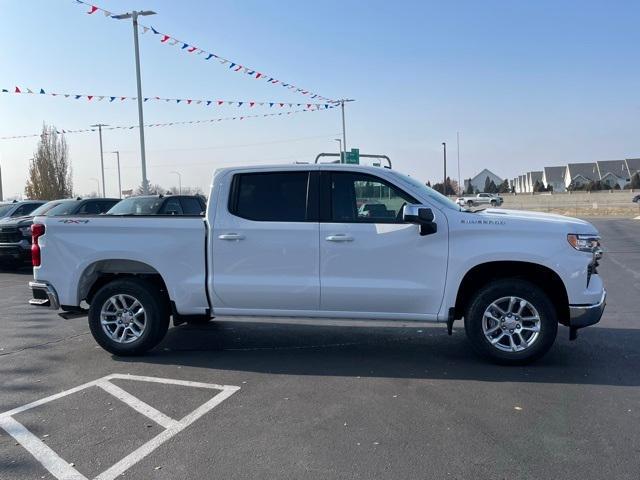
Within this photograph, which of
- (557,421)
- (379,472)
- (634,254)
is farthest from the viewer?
(634,254)

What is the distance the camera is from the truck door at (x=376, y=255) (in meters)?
5.71

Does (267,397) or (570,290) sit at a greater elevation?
(570,290)

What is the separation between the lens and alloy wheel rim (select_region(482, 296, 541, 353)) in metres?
5.64

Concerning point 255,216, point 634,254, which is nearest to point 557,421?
point 255,216

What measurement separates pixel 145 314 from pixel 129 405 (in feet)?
5.20

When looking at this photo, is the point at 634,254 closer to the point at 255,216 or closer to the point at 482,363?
the point at 482,363

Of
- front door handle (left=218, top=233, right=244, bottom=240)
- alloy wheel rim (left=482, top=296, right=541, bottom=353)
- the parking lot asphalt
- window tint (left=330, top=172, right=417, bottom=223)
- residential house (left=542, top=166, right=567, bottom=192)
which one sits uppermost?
residential house (left=542, top=166, right=567, bottom=192)

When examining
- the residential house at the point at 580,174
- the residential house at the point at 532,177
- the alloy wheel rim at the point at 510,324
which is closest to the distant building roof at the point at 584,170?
the residential house at the point at 580,174

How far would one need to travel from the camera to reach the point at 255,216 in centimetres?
605

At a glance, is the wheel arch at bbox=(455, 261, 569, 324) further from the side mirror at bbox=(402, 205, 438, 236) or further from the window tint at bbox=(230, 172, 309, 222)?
the window tint at bbox=(230, 172, 309, 222)

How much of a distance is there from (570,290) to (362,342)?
2.44 metres

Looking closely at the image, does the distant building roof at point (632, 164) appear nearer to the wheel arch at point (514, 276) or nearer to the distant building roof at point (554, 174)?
the distant building roof at point (554, 174)

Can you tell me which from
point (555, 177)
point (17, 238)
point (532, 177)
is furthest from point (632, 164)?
point (17, 238)

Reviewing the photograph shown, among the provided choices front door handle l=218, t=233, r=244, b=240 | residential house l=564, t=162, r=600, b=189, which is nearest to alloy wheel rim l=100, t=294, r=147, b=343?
front door handle l=218, t=233, r=244, b=240
